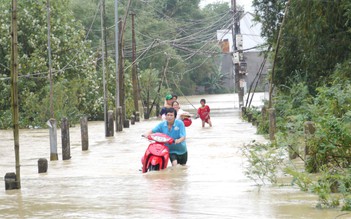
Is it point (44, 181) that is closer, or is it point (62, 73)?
point (44, 181)

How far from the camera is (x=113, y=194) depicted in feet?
41.9

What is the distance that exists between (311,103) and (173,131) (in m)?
7.33

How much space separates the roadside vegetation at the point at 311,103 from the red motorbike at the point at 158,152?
161 cm

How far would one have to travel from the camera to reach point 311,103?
75.6ft

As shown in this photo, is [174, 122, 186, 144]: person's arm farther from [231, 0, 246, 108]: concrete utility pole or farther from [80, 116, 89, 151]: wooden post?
[231, 0, 246, 108]: concrete utility pole

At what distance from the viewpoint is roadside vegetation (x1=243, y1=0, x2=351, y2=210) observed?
1238 centimetres

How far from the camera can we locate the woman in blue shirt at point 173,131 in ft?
54.1

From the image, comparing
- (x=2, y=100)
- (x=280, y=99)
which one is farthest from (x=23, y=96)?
(x=280, y=99)

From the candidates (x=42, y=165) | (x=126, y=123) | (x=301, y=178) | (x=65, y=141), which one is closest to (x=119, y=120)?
(x=126, y=123)

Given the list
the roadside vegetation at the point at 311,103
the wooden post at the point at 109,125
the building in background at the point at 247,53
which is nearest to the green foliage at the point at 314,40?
the roadside vegetation at the point at 311,103

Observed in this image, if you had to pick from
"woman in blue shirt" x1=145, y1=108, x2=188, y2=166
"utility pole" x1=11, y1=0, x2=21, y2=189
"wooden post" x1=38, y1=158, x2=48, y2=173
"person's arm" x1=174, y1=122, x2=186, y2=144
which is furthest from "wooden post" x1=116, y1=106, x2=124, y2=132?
"utility pole" x1=11, y1=0, x2=21, y2=189

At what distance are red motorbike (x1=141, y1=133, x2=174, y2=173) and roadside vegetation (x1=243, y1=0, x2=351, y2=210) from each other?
161cm

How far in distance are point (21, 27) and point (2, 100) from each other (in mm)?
3948

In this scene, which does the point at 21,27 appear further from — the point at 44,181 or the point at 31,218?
the point at 31,218
